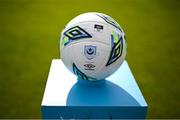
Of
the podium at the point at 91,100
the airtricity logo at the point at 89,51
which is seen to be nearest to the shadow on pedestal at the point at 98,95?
the podium at the point at 91,100

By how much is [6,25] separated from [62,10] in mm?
1050

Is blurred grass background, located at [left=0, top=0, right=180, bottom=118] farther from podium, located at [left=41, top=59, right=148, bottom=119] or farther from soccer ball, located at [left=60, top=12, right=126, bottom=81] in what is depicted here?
soccer ball, located at [left=60, top=12, right=126, bottom=81]

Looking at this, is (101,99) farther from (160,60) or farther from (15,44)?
(15,44)

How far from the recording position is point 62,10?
15.1ft

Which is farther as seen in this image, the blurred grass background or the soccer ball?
the blurred grass background

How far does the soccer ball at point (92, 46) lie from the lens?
162 cm

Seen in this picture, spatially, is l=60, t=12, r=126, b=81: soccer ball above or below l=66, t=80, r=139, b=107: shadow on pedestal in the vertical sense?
above

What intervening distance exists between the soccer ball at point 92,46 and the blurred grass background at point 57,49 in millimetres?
907

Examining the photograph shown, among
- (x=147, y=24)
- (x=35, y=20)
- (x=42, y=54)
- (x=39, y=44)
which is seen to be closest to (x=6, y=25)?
(x=35, y=20)

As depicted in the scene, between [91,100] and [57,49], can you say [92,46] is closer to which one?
[91,100]

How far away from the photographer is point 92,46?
Answer: 5.29ft

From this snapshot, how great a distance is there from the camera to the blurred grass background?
2588 mm

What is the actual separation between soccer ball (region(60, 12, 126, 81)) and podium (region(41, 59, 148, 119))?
112 mm

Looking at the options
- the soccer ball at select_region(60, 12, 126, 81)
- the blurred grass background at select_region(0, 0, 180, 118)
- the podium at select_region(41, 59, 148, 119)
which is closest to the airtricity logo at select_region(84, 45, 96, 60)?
the soccer ball at select_region(60, 12, 126, 81)
